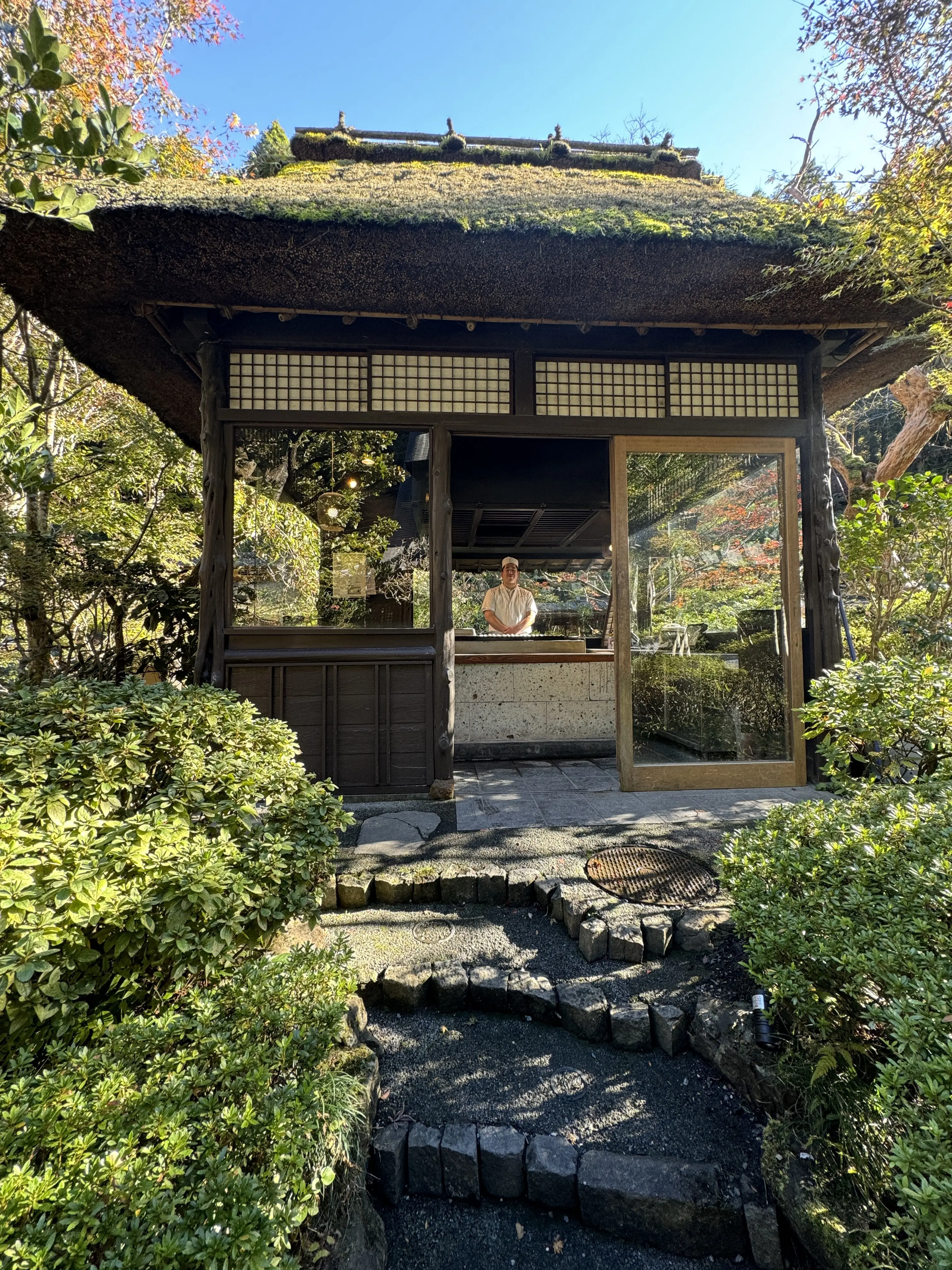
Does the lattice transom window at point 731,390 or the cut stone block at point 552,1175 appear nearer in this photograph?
the cut stone block at point 552,1175

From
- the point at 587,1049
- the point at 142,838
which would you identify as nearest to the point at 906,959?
the point at 587,1049

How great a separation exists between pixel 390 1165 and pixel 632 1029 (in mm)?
818

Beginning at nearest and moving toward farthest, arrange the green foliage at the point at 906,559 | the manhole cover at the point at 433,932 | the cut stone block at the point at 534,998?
1. the cut stone block at the point at 534,998
2. the manhole cover at the point at 433,932
3. the green foliage at the point at 906,559

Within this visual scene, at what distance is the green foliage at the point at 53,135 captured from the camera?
1.34 metres

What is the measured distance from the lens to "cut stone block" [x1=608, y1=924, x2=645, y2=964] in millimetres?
2109

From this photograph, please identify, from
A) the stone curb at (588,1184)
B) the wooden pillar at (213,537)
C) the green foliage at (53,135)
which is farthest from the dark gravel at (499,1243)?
the wooden pillar at (213,537)

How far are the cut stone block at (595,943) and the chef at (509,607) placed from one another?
4855mm

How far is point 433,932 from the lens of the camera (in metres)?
2.36

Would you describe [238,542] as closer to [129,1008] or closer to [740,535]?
[129,1008]

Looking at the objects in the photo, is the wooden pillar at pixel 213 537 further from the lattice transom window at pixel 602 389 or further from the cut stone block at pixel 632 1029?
the cut stone block at pixel 632 1029

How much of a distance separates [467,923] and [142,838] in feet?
4.85

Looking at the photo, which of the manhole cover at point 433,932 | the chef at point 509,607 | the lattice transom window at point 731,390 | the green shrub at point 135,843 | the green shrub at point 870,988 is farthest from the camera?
the chef at point 509,607

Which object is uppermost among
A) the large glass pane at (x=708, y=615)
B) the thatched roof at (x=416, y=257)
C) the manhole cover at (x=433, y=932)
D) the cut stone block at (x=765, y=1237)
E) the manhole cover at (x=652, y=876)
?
the thatched roof at (x=416, y=257)

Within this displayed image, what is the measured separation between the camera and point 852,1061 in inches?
55.7
